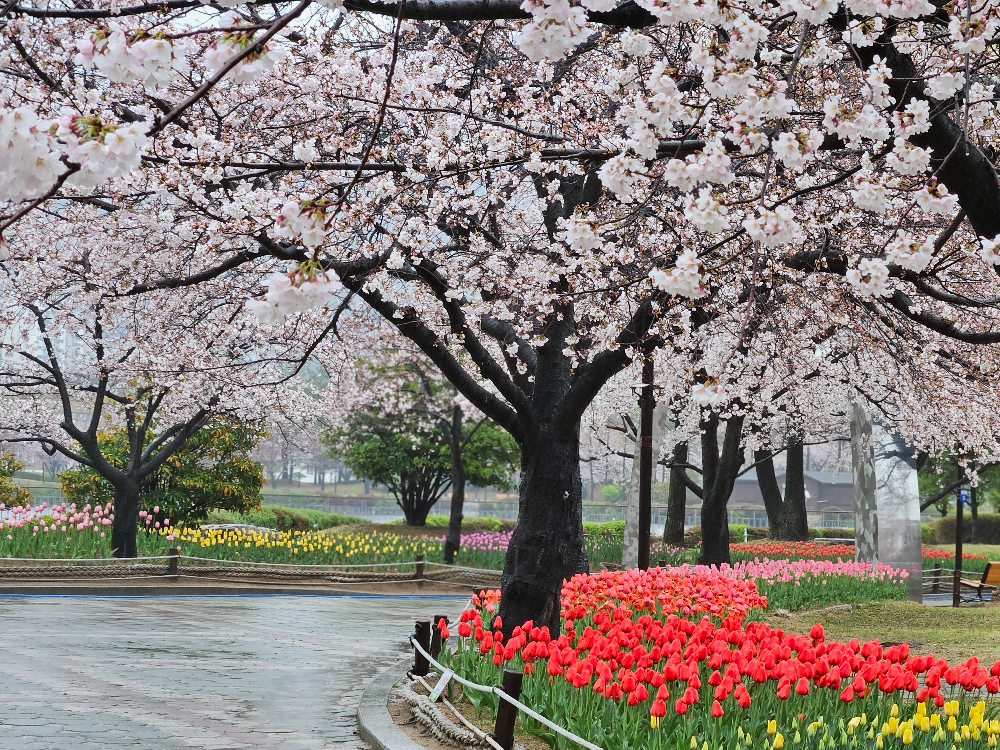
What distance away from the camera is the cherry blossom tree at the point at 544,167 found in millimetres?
4141

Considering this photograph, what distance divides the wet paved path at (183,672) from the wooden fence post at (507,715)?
156 cm

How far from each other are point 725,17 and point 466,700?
5.66 meters

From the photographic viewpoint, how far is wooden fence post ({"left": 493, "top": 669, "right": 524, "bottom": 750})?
5984 mm

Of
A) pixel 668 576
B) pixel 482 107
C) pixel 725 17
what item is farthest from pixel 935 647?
pixel 725 17

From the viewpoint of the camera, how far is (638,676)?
6.00m

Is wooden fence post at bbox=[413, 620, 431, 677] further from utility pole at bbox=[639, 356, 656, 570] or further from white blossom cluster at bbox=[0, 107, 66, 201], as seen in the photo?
white blossom cluster at bbox=[0, 107, 66, 201]

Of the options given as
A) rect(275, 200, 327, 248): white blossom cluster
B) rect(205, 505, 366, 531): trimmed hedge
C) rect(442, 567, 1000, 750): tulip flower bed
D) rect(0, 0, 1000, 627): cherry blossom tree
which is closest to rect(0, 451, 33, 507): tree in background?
rect(205, 505, 366, 531): trimmed hedge

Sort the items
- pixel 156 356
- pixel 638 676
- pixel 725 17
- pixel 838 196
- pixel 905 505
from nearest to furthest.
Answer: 1. pixel 725 17
2. pixel 638 676
3. pixel 838 196
4. pixel 156 356
5. pixel 905 505

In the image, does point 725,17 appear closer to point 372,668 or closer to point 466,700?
point 466,700

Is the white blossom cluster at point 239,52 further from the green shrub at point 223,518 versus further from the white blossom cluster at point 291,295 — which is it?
the green shrub at point 223,518

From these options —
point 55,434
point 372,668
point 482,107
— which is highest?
point 482,107

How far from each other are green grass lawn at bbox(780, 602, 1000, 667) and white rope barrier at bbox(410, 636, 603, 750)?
21.8ft

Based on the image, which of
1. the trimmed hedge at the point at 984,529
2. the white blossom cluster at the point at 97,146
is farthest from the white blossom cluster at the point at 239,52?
the trimmed hedge at the point at 984,529

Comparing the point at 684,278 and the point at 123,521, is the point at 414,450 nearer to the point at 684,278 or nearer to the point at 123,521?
the point at 123,521
